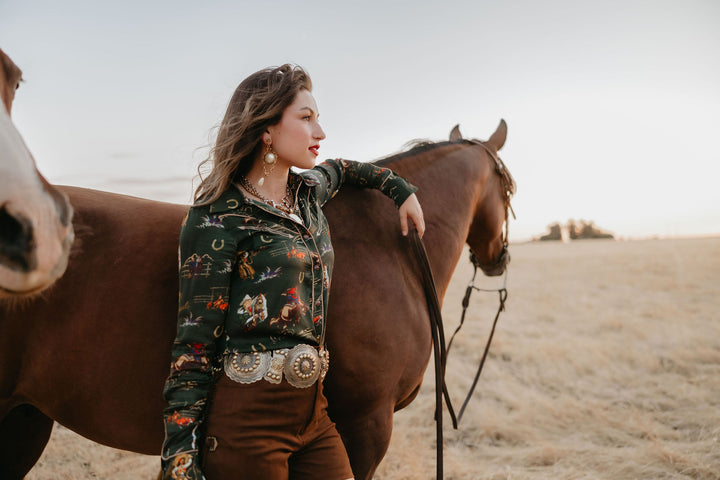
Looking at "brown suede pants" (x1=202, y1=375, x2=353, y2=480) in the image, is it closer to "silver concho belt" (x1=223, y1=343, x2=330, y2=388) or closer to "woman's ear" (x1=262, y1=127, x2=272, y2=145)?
"silver concho belt" (x1=223, y1=343, x2=330, y2=388)

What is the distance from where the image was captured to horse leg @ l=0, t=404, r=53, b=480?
89.9 inches

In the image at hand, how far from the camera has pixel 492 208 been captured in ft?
10.8

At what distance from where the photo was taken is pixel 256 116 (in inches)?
66.2

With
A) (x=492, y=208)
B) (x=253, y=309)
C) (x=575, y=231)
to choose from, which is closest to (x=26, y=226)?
(x=253, y=309)

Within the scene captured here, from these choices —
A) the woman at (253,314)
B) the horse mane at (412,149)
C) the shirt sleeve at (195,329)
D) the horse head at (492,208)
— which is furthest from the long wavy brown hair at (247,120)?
the horse head at (492,208)

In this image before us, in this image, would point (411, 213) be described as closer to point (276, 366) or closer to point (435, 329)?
point (435, 329)

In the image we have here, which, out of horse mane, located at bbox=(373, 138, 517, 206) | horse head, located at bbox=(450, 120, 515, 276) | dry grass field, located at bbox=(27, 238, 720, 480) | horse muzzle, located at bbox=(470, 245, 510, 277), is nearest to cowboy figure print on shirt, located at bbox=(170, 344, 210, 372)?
horse mane, located at bbox=(373, 138, 517, 206)

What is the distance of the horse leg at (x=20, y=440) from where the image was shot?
7.49ft

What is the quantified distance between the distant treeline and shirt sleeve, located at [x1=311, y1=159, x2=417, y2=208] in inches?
2095

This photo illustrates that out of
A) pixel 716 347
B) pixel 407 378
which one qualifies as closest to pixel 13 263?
pixel 407 378

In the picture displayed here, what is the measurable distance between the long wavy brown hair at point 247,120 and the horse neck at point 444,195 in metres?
1.16

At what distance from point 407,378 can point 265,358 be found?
3.14 ft

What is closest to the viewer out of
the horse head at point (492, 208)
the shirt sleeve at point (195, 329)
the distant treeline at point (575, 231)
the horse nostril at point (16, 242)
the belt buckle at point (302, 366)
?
the horse nostril at point (16, 242)

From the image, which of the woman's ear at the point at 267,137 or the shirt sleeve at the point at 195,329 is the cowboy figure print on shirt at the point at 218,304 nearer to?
the shirt sleeve at the point at 195,329
